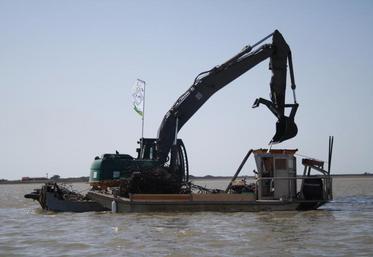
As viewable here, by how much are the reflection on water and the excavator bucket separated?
12.6ft

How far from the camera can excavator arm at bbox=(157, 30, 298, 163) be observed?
24.9 metres

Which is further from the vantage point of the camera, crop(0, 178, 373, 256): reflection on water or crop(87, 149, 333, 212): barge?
crop(87, 149, 333, 212): barge

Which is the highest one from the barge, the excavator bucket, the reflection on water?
the excavator bucket

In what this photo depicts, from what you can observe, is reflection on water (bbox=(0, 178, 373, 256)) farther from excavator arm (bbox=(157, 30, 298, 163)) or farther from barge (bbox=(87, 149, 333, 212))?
excavator arm (bbox=(157, 30, 298, 163))

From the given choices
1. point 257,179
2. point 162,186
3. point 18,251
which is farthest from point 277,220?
point 18,251

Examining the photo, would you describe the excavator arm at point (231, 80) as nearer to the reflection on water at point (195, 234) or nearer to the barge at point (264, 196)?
the barge at point (264, 196)

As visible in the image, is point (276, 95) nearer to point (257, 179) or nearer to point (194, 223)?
point (257, 179)

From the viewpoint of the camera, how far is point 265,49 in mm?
25734

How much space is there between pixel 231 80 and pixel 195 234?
12207 mm

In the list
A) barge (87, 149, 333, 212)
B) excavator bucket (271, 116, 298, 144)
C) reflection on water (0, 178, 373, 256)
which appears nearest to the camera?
reflection on water (0, 178, 373, 256)

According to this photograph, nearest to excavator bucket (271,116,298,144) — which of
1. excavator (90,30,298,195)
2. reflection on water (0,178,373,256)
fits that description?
excavator (90,30,298,195)

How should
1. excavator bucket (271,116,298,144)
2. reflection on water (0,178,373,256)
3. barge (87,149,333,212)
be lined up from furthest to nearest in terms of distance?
1. excavator bucket (271,116,298,144)
2. barge (87,149,333,212)
3. reflection on water (0,178,373,256)

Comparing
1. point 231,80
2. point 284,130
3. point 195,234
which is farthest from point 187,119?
point 195,234

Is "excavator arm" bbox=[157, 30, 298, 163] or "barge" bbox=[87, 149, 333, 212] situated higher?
"excavator arm" bbox=[157, 30, 298, 163]
